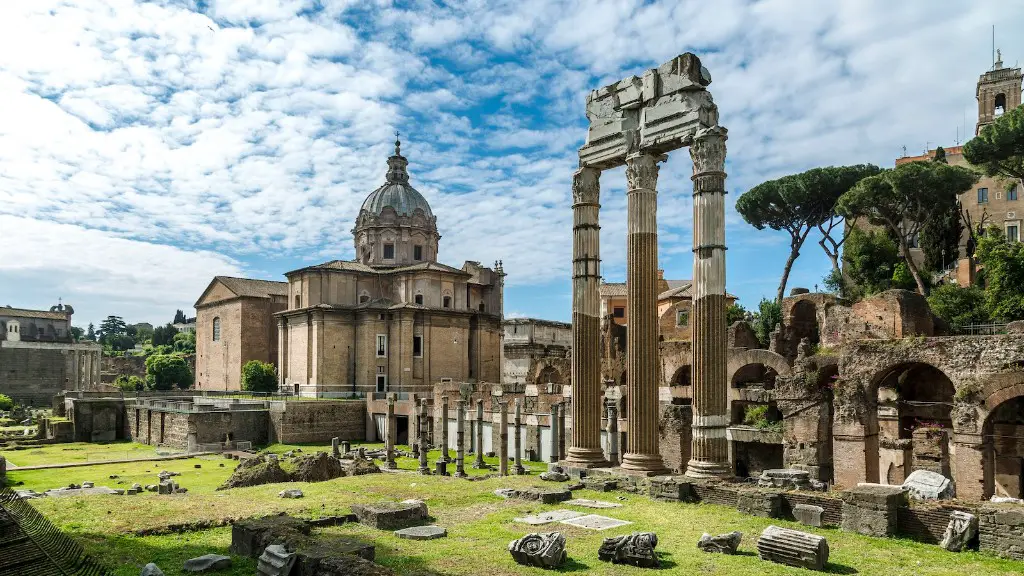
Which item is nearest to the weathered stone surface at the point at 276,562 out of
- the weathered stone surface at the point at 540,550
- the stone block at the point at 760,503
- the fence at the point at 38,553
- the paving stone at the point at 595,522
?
the fence at the point at 38,553

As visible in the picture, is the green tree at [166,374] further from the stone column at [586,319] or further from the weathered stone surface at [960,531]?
the weathered stone surface at [960,531]

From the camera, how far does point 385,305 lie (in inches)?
1697

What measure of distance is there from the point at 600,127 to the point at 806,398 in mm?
11819

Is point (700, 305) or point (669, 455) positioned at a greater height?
point (700, 305)

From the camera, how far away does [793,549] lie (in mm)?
8117

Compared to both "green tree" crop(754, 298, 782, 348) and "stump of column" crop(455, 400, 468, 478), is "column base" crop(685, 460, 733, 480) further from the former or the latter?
"green tree" crop(754, 298, 782, 348)

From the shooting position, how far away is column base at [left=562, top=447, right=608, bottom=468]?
14.8 metres

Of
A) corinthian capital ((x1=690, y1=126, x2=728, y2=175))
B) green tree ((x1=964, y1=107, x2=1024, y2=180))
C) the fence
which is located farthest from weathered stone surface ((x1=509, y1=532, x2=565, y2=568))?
green tree ((x1=964, y1=107, x2=1024, y2=180))

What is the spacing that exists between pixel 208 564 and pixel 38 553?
1.66 m

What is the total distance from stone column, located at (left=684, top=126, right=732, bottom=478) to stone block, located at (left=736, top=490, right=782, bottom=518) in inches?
63.4

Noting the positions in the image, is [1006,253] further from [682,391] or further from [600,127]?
[600,127]

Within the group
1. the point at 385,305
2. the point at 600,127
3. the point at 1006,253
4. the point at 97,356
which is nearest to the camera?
the point at 600,127

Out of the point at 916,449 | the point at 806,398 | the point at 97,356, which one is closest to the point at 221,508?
the point at 806,398

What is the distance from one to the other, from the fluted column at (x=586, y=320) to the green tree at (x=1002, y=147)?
2755 centimetres
